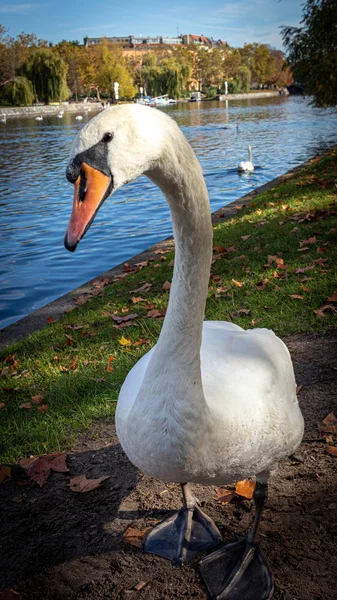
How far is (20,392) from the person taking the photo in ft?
15.3

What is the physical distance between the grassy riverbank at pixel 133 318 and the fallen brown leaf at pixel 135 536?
1033 millimetres

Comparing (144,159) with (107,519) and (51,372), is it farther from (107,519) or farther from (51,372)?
(51,372)

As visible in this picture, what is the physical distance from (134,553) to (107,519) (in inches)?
12.0

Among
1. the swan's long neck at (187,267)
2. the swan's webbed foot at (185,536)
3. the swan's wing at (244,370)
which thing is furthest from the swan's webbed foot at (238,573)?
the swan's long neck at (187,267)

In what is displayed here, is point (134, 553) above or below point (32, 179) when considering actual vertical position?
below

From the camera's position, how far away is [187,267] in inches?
80.0

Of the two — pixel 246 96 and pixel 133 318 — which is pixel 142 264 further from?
pixel 246 96

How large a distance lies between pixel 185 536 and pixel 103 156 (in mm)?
2191

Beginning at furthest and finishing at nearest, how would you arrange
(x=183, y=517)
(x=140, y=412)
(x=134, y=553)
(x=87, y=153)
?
(x=183, y=517)
(x=134, y=553)
(x=140, y=412)
(x=87, y=153)

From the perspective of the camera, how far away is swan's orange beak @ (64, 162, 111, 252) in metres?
1.49

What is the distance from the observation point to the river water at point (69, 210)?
389 inches

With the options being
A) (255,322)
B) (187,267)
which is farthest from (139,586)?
(255,322)

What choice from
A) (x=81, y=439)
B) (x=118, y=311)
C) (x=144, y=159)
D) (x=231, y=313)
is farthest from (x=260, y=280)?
(x=144, y=159)

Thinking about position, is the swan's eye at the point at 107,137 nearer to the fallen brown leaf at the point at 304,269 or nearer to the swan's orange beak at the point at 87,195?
the swan's orange beak at the point at 87,195
